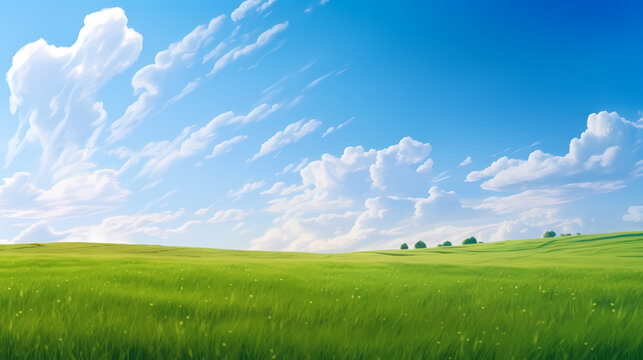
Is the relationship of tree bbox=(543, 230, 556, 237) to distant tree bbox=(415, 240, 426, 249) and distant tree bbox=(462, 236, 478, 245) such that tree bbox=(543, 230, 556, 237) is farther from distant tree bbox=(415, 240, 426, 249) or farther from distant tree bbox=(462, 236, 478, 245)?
distant tree bbox=(415, 240, 426, 249)

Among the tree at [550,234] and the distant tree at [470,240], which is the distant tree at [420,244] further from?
the tree at [550,234]

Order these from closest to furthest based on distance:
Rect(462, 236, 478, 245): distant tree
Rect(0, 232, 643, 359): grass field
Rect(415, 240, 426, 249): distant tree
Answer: Rect(0, 232, 643, 359): grass field
Rect(415, 240, 426, 249): distant tree
Rect(462, 236, 478, 245): distant tree

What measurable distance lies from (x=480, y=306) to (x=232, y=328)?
6.38 m

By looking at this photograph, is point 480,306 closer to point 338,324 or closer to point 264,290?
point 338,324

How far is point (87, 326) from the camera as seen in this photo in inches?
284

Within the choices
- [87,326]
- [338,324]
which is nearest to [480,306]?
[338,324]

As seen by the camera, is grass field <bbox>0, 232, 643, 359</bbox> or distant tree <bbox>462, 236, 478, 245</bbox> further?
distant tree <bbox>462, 236, 478, 245</bbox>

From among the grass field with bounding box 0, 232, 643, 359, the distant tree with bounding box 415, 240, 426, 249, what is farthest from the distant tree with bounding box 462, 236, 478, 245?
the grass field with bounding box 0, 232, 643, 359

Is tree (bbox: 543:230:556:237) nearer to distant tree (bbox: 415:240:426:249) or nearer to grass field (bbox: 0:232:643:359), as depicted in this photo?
distant tree (bbox: 415:240:426:249)

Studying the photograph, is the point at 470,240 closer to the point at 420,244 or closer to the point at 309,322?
the point at 420,244

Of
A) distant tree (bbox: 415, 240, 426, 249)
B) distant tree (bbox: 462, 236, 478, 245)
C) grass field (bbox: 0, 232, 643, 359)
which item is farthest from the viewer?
distant tree (bbox: 462, 236, 478, 245)

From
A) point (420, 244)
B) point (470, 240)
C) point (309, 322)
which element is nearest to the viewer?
point (309, 322)

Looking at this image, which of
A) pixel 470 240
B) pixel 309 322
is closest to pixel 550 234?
pixel 470 240

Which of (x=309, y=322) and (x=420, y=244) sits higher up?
(x=309, y=322)
